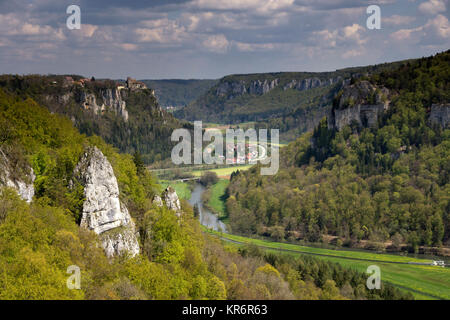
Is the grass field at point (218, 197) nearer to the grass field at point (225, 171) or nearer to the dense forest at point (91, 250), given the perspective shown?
the grass field at point (225, 171)

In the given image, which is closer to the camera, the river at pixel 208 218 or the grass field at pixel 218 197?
the river at pixel 208 218

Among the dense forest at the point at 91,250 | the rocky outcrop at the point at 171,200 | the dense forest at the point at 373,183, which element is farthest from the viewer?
the dense forest at the point at 373,183

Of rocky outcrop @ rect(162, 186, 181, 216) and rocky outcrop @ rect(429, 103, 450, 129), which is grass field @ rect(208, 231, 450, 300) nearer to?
rocky outcrop @ rect(162, 186, 181, 216)

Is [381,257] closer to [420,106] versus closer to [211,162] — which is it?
[420,106]

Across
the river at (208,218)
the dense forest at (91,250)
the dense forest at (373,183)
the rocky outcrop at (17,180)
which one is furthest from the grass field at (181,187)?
the rocky outcrop at (17,180)

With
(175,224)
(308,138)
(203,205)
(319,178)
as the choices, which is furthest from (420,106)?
(175,224)

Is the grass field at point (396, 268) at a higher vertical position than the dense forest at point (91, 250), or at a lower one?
lower

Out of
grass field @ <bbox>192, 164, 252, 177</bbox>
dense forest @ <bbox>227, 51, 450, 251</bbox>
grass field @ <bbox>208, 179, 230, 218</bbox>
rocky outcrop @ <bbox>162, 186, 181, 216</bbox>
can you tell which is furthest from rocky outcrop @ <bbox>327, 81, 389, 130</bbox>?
rocky outcrop @ <bbox>162, 186, 181, 216</bbox>
